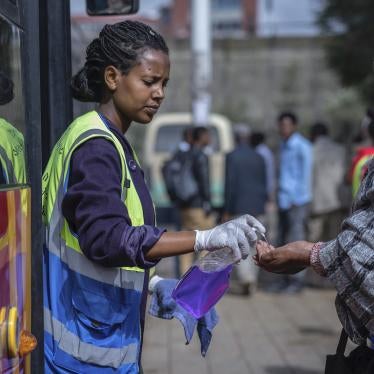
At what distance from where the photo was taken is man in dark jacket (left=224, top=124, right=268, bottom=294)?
33.4 feet

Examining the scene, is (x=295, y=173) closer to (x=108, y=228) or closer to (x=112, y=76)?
(x=112, y=76)

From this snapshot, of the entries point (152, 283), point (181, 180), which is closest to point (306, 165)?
point (181, 180)

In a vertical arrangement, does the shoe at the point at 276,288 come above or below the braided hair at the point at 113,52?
below

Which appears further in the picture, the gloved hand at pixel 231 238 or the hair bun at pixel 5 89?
the gloved hand at pixel 231 238

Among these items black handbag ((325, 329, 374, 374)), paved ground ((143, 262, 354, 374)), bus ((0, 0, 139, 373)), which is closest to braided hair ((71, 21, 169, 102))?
bus ((0, 0, 139, 373))

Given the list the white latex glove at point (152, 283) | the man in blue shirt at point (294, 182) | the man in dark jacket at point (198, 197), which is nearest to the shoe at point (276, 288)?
the man in blue shirt at point (294, 182)

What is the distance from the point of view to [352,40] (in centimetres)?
2525

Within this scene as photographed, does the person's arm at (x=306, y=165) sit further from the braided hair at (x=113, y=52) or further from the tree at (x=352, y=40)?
the tree at (x=352, y=40)

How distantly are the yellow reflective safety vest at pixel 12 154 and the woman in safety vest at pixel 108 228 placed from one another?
196 mm

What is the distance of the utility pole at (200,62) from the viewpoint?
12305 mm

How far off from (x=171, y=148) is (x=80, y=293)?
44.7 feet

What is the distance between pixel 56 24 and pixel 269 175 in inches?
298

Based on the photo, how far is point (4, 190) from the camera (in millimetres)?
2430

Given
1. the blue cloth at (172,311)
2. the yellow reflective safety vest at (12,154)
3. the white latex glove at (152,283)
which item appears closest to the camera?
the yellow reflective safety vest at (12,154)
